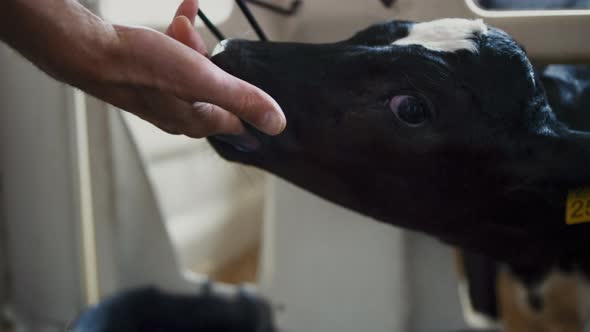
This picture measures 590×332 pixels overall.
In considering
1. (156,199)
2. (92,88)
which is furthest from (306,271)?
(92,88)

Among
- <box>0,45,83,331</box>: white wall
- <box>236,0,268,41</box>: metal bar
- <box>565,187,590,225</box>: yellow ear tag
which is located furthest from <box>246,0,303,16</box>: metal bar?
<box>0,45,83,331</box>: white wall

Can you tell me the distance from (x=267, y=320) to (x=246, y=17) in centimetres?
55

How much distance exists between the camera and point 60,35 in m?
0.35

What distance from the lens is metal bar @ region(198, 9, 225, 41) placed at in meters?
0.49

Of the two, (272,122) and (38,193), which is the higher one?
(272,122)

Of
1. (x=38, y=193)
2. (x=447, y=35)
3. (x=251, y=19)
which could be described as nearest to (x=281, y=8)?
(x=251, y=19)

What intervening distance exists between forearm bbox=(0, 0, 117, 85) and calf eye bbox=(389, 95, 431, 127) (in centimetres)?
21

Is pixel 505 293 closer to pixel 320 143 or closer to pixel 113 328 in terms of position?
pixel 320 143

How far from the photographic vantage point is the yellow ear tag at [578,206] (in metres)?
0.49

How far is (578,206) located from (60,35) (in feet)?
1.32

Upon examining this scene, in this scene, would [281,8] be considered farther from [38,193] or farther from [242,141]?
[38,193]

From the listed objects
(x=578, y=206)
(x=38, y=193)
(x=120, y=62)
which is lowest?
(x=38, y=193)

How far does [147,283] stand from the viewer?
1.04 m

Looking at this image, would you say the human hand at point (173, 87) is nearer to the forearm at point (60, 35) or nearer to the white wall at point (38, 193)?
the forearm at point (60, 35)
